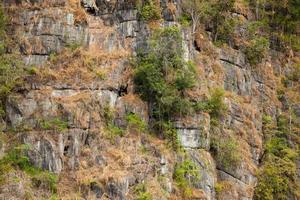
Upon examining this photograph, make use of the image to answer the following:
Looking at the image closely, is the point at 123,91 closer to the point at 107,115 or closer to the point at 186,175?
the point at 107,115

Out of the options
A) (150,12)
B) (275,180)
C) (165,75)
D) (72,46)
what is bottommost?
(275,180)

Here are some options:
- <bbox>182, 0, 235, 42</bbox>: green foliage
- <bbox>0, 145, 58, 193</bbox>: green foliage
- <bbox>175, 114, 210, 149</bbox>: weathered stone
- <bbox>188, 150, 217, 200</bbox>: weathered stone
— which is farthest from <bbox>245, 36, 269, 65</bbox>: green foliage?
<bbox>0, 145, 58, 193</bbox>: green foliage

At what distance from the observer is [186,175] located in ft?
81.7

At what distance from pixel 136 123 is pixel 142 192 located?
3926mm

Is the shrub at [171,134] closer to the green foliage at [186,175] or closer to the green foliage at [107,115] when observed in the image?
the green foliage at [186,175]

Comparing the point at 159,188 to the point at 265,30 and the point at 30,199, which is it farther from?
the point at 265,30

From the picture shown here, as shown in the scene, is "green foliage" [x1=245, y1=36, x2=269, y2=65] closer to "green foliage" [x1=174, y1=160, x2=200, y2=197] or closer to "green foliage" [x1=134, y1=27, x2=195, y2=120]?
"green foliage" [x1=134, y1=27, x2=195, y2=120]

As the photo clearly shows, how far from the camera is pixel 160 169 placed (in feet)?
79.4

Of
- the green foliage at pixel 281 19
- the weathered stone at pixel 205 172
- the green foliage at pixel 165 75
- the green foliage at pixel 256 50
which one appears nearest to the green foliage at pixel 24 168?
the green foliage at pixel 165 75

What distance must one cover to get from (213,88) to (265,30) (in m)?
8.30

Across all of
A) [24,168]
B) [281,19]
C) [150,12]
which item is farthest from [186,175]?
[281,19]

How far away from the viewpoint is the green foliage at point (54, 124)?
23719mm

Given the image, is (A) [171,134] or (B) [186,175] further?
(A) [171,134]

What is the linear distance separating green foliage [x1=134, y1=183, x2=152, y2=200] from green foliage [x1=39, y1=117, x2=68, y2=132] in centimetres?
431
